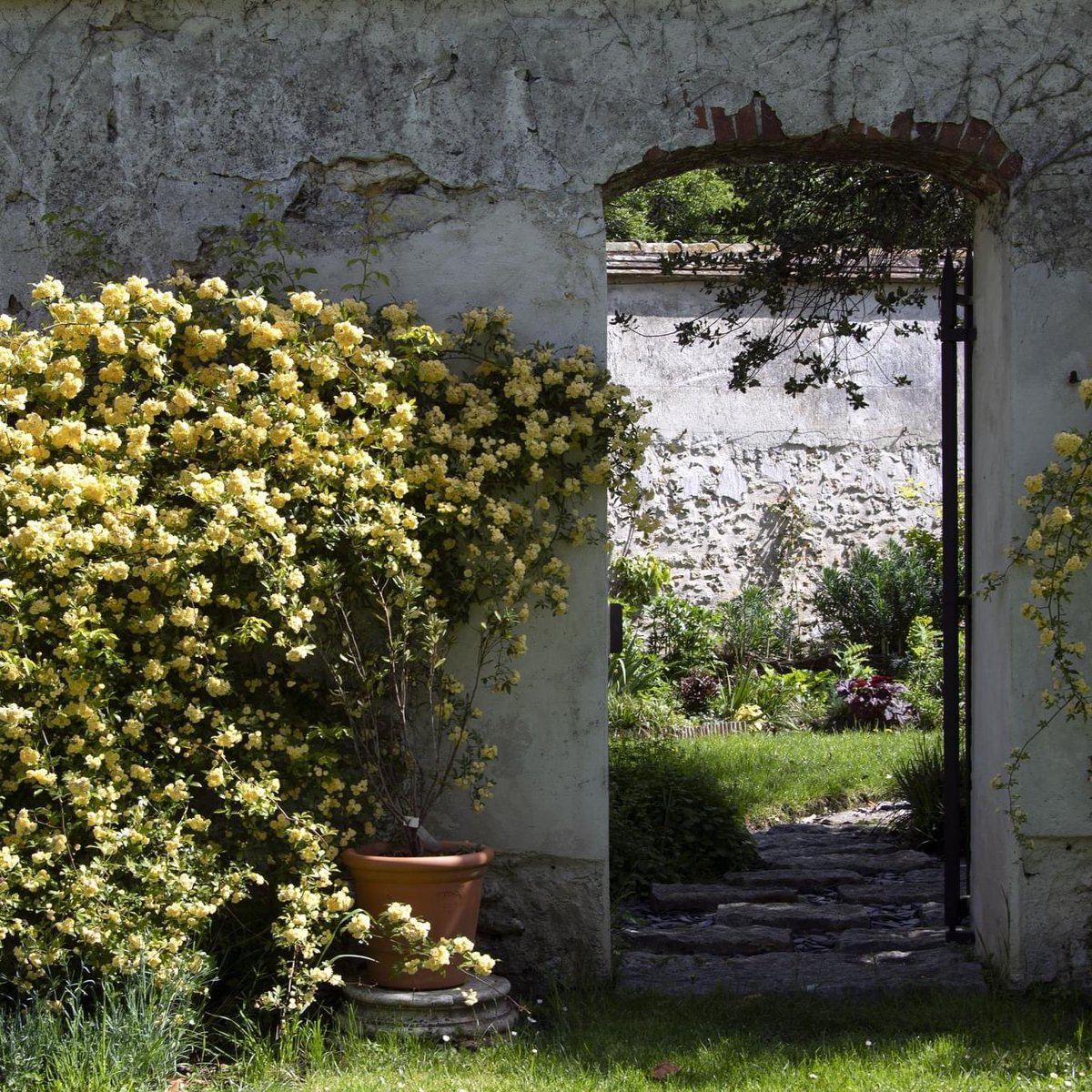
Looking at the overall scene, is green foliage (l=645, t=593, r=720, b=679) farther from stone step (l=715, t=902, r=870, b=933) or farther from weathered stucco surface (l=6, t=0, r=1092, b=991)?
weathered stucco surface (l=6, t=0, r=1092, b=991)

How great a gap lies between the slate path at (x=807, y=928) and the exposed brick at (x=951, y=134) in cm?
269

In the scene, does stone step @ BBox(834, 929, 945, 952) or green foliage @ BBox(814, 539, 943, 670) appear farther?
green foliage @ BBox(814, 539, 943, 670)

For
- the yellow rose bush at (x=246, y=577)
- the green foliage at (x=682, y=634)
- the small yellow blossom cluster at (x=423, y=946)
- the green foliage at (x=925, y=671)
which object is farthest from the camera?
the green foliage at (x=682, y=634)

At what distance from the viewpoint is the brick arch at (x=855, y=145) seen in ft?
14.3

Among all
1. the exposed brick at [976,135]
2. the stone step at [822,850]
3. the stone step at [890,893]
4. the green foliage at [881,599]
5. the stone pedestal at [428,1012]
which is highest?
the exposed brick at [976,135]

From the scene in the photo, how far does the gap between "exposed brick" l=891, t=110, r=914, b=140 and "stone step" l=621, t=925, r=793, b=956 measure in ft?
9.26

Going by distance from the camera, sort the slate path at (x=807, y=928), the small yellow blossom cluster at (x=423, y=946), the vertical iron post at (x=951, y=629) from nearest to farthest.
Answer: the small yellow blossom cluster at (x=423, y=946) → the slate path at (x=807, y=928) → the vertical iron post at (x=951, y=629)

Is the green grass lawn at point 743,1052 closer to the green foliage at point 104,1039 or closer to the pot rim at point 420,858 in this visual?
the green foliage at point 104,1039

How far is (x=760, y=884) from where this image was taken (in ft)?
19.3

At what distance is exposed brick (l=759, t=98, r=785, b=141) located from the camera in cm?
442

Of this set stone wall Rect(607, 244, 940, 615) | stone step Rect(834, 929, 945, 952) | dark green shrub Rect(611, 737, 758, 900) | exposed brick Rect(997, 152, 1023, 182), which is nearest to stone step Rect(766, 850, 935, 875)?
dark green shrub Rect(611, 737, 758, 900)

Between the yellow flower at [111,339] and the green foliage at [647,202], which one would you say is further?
the green foliage at [647,202]

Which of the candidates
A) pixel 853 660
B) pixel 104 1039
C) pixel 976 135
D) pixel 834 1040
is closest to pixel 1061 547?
pixel 976 135

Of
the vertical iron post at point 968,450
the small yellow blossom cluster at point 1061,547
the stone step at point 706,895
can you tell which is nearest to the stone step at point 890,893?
the stone step at point 706,895
